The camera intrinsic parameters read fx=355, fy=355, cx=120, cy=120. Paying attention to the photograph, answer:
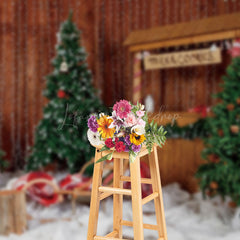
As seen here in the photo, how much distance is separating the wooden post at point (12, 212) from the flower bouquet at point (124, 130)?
189 cm

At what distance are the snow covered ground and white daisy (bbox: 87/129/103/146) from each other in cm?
126

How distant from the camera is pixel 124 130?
4.41ft

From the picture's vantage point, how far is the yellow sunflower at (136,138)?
1318 millimetres

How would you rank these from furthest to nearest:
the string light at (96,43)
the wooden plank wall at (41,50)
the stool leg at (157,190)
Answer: the string light at (96,43)
the wooden plank wall at (41,50)
the stool leg at (157,190)

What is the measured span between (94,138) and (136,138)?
16cm

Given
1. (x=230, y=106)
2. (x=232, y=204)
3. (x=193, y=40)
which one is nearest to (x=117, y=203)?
(x=230, y=106)

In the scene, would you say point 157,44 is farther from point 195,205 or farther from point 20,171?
point 20,171

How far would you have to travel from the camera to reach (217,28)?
12.5 feet

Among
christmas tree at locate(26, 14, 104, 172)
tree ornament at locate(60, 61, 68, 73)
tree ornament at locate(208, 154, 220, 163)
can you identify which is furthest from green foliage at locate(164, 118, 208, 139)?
tree ornament at locate(60, 61, 68, 73)

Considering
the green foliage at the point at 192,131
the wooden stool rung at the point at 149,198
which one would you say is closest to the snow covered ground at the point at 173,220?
the green foliage at the point at 192,131

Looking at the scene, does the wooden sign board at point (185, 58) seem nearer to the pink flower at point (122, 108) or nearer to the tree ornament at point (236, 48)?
the tree ornament at point (236, 48)

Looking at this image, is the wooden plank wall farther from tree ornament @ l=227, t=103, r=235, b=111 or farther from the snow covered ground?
tree ornament @ l=227, t=103, r=235, b=111

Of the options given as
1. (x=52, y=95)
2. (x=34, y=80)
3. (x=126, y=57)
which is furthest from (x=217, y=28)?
(x=34, y=80)

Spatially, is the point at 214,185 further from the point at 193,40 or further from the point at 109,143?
the point at 109,143
